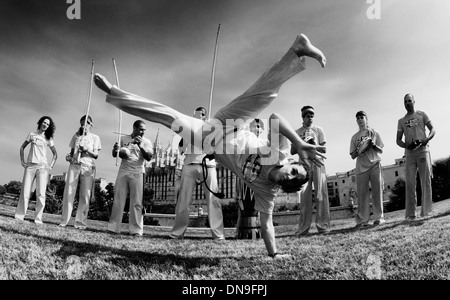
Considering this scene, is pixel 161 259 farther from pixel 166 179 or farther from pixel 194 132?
pixel 166 179

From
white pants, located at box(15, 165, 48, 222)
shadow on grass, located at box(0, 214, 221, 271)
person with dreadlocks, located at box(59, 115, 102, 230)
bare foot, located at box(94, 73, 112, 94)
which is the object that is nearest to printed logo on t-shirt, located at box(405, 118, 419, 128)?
shadow on grass, located at box(0, 214, 221, 271)

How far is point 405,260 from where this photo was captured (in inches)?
121

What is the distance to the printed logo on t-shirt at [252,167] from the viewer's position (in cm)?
372

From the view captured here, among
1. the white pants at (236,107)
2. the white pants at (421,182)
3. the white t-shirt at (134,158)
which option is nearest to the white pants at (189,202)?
the white t-shirt at (134,158)

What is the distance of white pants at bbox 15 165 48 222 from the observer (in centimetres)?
766

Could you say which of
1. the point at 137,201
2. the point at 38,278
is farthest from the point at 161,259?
the point at 137,201

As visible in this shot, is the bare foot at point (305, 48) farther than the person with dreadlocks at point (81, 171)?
No

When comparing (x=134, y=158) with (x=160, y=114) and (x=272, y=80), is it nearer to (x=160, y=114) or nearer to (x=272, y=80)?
(x=160, y=114)

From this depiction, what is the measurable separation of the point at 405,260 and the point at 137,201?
615 cm

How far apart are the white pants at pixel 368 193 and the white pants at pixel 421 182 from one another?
26.1 inches

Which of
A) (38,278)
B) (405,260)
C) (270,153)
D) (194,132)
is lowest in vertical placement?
(38,278)

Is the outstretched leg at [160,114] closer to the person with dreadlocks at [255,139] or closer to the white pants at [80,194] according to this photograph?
the person with dreadlocks at [255,139]

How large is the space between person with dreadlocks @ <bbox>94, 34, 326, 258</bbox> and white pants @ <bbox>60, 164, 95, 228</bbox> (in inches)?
188
